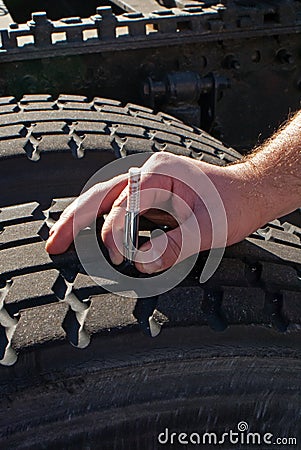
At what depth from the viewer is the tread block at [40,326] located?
1.21 metres

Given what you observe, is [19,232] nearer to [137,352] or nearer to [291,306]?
[137,352]

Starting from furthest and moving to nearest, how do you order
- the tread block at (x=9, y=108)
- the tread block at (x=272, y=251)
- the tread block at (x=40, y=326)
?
the tread block at (x=9, y=108), the tread block at (x=272, y=251), the tread block at (x=40, y=326)

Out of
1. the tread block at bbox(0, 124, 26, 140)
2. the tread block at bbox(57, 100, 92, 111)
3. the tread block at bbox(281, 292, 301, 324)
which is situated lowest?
the tread block at bbox(281, 292, 301, 324)

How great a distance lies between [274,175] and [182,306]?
17.0 inches

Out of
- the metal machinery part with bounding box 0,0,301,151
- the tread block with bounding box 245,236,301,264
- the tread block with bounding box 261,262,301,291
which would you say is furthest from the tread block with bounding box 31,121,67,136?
the tread block with bounding box 261,262,301,291

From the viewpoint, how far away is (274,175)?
5.20ft

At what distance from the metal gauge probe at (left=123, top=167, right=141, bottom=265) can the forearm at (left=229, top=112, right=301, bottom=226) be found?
30 cm

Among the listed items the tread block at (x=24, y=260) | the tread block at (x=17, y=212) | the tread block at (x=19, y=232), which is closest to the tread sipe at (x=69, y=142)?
the tread block at (x=17, y=212)

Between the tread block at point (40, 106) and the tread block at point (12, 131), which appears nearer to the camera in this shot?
the tread block at point (12, 131)

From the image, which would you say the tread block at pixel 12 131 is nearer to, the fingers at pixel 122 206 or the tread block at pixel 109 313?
the fingers at pixel 122 206

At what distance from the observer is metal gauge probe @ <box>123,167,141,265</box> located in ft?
4.07

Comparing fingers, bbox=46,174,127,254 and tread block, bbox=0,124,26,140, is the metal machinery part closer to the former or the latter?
tread block, bbox=0,124,26,140

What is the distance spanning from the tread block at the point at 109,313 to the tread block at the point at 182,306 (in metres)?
0.05

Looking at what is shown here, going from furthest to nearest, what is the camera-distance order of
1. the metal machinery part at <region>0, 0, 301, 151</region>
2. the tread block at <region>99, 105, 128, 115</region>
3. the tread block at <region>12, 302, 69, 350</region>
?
the metal machinery part at <region>0, 0, 301, 151</region> → the tread block at <region>99, 105, 128, 115</region> → the tread block at <region>12, 302, 69, 350</region>
